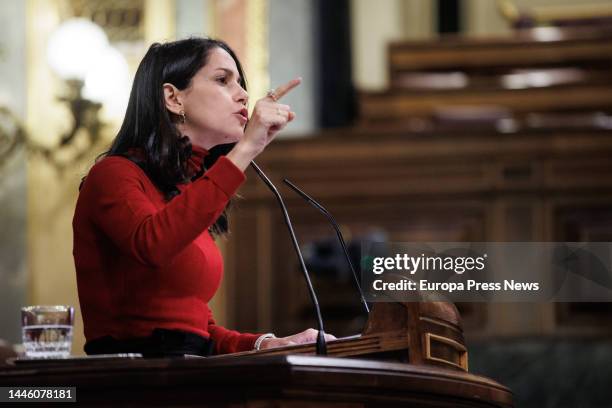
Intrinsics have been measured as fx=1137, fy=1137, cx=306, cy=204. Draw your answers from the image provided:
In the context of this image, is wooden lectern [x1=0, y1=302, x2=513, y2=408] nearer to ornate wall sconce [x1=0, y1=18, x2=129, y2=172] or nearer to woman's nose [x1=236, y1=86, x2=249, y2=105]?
woman's nose [x1=236, y1=86, x2=249, y2=105]

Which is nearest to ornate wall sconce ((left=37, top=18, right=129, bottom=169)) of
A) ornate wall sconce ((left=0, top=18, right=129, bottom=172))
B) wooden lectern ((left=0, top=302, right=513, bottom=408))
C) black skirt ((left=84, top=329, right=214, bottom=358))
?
ornate wall sconce ((left=0, top=18, right=129, bottom=172))

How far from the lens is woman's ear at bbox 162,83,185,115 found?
77.7 inches

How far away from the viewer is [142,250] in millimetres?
1631

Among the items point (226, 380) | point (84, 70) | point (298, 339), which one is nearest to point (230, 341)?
point (298, 339)

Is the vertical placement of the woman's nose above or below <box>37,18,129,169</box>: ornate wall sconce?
below

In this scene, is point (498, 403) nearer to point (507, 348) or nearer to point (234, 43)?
point (507, 348)

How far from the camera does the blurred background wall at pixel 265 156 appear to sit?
413 cm

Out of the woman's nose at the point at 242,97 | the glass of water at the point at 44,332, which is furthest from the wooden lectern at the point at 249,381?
the woman's nose at the point at 242,97

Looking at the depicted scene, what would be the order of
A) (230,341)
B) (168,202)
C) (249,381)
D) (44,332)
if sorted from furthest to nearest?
(230,341)
(168,202)
(44,332)
(249,381)

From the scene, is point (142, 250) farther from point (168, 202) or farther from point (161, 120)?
point (161, 120)

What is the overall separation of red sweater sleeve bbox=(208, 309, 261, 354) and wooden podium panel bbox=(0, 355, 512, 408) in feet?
1.72

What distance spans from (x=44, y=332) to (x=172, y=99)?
527 mm

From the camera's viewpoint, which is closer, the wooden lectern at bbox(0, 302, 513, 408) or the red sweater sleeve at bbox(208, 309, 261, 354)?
the wooden lectern at bbox(0, 302, 513, 408)

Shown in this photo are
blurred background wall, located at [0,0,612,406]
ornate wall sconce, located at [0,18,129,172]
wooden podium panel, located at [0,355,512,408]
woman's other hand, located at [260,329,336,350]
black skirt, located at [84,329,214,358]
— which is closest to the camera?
wooden podium panel, located at [0,355,512,408]
